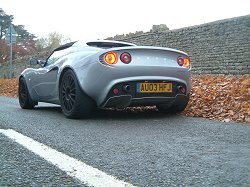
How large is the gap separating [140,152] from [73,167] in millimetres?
563

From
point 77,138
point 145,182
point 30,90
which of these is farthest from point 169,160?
point 30,90

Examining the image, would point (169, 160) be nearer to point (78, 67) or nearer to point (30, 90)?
point (78, 67)

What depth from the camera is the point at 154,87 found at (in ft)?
13.8

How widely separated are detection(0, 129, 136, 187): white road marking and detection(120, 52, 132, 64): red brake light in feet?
5.47

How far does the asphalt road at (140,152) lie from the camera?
1769 mm

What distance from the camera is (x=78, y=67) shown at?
425 cm

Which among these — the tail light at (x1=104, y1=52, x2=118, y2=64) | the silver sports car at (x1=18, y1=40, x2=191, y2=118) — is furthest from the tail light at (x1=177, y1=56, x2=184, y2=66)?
the tail light at (x1=104, y1=52, x2=118, y2=64)

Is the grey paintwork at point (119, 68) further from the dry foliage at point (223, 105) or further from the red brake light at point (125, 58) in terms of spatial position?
the dry foliage at point (223, 105)

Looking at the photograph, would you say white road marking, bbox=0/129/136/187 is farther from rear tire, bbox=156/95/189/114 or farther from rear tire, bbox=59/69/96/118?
rear tire, bbox=156/95/189/114

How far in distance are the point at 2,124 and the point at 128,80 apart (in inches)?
59.8

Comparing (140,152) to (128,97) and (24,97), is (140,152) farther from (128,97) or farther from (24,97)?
(24,97)

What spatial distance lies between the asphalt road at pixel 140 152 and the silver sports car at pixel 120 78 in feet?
1.13

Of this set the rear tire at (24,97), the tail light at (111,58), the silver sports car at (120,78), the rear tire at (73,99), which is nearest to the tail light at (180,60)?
the silver sports car at (120,78)

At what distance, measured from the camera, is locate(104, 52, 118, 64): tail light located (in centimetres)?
408
